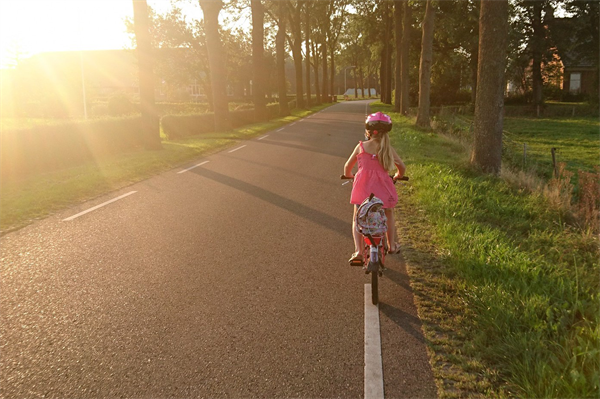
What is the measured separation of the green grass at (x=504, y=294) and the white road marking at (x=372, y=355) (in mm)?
398

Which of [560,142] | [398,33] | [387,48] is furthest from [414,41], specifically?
[560,142]

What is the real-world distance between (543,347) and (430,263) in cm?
232

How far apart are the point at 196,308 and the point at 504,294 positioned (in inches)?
110

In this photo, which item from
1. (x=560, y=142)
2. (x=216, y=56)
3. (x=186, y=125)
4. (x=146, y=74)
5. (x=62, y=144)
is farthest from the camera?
(x=560, y=142)

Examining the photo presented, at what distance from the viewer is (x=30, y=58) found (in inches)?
2459

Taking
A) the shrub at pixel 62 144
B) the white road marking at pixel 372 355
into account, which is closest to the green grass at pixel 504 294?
the white road marking at pixel 372 355

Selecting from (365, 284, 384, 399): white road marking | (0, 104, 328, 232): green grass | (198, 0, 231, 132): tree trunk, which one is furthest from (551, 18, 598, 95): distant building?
(365, 284, 384, 399): white road marking

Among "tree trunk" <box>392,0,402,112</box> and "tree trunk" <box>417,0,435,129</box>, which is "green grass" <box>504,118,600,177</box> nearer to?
"tree trunk" <box>417,0,435,129</box>

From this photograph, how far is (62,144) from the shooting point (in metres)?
15.7

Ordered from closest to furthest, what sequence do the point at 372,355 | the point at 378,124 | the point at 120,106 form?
the point at 372,355 → the point at 378,124 → the point at 120,106

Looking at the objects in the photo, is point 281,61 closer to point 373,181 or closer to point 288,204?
point 288,204

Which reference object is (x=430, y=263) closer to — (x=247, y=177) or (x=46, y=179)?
(x=247, y=177)

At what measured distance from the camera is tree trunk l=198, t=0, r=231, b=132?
2484cm

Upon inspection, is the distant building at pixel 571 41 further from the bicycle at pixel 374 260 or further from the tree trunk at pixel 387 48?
the bicycle at pixel 374 260
